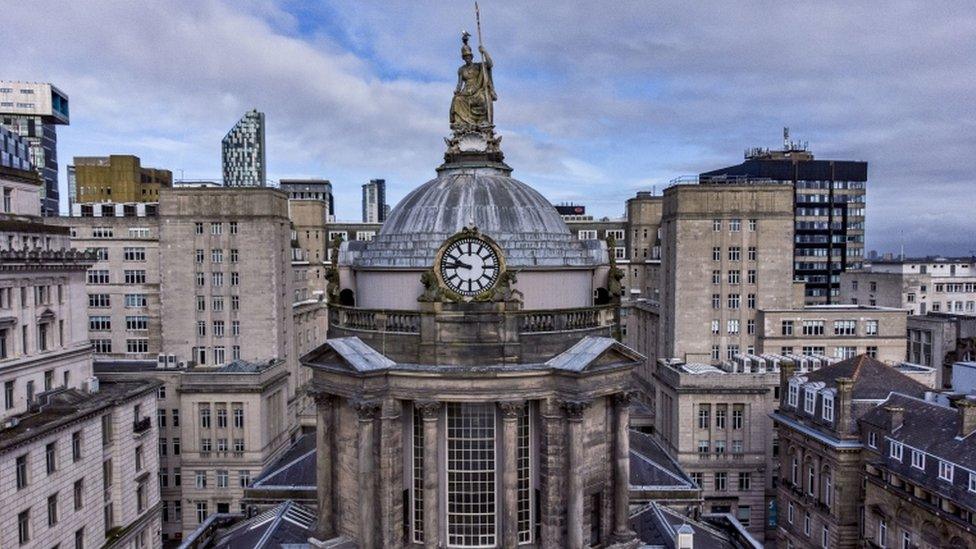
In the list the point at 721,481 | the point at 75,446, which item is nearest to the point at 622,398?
the point at 75,446

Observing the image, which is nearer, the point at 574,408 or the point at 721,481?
the point at 574,408

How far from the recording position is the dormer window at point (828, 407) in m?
53.3

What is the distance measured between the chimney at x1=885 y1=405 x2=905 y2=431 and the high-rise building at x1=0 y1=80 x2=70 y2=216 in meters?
142

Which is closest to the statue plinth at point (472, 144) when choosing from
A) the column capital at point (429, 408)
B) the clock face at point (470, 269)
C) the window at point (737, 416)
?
the clock face at point (470, 269)

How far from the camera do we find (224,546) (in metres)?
36.2

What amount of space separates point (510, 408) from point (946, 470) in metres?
31.8

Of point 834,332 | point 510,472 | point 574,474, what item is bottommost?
point 574,474

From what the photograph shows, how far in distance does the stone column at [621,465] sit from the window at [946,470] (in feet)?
78.6

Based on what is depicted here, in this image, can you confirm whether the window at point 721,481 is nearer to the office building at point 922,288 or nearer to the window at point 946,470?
the window at point 946,470

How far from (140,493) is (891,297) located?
99016 millimetres

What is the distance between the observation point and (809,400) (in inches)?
2234

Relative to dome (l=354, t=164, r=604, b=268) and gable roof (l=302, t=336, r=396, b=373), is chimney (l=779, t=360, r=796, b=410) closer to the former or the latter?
dome (l=354, t=164, r=604, b=268)

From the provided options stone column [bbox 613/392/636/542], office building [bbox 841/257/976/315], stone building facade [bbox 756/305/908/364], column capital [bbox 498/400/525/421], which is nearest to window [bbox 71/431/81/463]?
column capital [bbox 498/400/525/421]

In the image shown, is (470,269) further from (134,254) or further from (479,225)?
(134,254)
